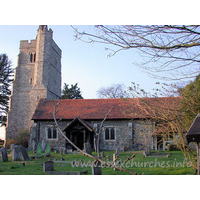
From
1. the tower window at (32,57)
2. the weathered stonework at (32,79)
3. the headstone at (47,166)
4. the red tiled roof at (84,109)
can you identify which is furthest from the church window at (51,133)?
the tower window at (32,57)

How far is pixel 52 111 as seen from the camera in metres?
21.2

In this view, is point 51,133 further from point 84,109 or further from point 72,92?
point 72,92

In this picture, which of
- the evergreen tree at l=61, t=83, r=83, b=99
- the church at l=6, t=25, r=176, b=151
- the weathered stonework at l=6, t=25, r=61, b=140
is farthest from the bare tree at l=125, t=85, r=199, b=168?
the evergreen tree at l=61, t=83, r=83, b=99

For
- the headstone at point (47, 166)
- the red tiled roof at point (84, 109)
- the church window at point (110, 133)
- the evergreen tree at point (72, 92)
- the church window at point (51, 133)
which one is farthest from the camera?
the evergreen tree at point (72, 92)

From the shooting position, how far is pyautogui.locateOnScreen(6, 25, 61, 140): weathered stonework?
29.0 m

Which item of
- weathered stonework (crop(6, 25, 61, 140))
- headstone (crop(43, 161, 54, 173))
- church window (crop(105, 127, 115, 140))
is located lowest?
headstone (crop(43, 161, 54, 173))

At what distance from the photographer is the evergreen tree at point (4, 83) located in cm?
3450

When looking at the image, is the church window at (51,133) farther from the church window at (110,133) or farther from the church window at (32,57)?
the church window at (32,57)

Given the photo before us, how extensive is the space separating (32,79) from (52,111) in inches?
476

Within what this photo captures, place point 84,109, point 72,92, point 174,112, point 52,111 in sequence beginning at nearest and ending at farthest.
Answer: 1. point 174,112
2. point 52,111
3. point 84,109
4. point 72,92

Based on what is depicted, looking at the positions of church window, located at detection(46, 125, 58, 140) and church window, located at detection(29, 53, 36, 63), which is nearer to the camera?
church window, located at detection(46, 125, 58, 140)

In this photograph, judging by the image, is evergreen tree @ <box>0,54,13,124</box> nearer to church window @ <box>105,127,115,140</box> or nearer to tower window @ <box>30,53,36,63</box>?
tower window @ <box>30,53,36,63</box>

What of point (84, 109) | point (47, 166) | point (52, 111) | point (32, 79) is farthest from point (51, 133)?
point (32, 79)

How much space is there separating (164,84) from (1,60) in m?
35.8
